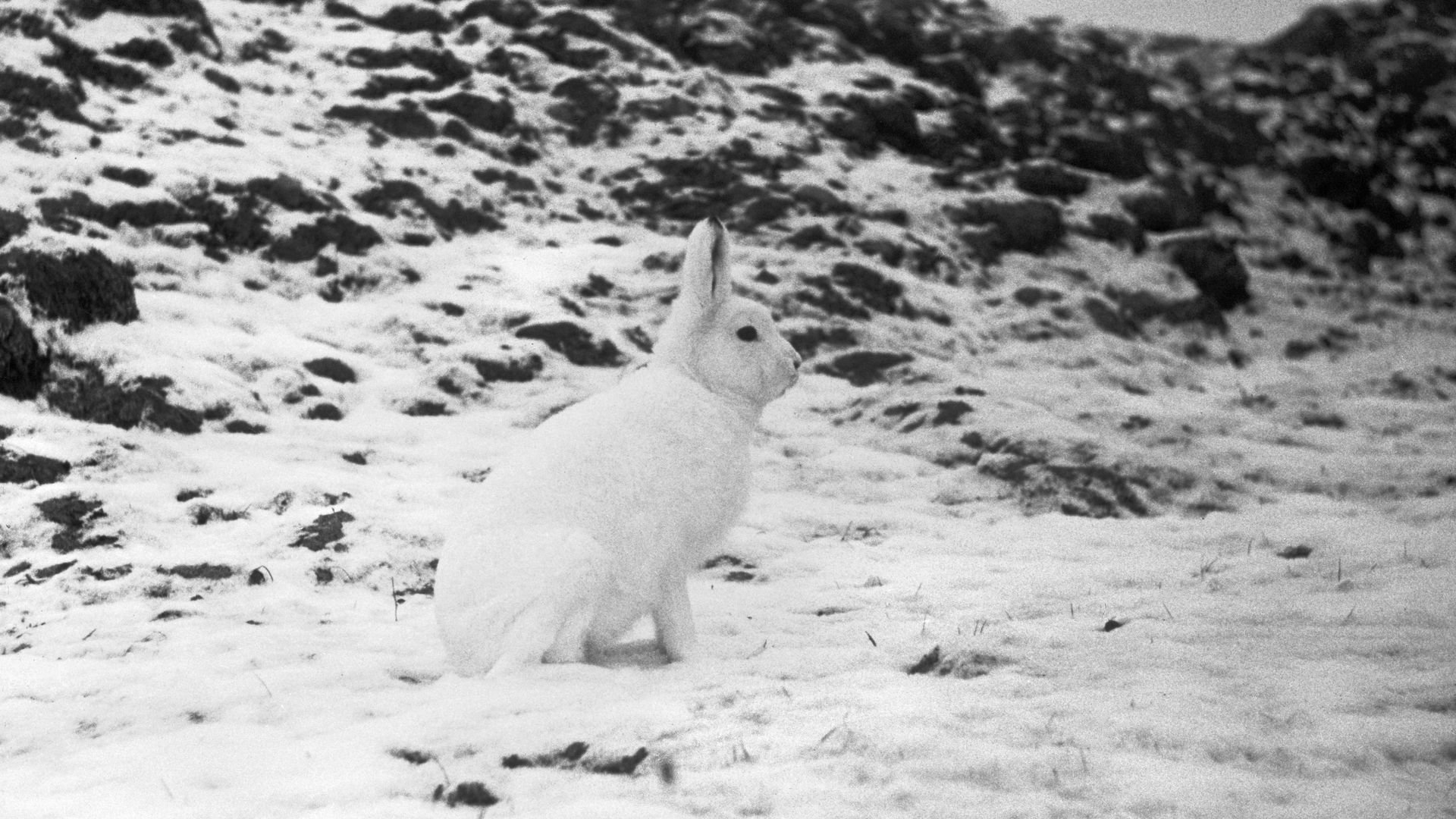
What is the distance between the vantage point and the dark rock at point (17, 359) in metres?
7.51

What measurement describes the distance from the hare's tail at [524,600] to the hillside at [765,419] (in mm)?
161

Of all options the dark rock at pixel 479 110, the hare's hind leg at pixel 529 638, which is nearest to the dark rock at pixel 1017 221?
the dark rock at pixel 479 110

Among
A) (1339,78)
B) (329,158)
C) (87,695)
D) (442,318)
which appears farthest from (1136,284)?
(1339,78)

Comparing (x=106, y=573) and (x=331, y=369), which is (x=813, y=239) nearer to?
(x=331, y=369)

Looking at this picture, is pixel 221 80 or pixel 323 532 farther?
pixel 221 80

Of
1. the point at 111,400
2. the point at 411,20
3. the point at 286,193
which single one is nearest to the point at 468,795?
the point at 111,400

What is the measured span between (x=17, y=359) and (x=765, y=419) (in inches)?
231

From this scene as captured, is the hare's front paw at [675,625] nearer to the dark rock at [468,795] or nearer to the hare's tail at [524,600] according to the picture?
the hare's tail at [524,600]

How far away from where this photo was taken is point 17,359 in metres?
7.56

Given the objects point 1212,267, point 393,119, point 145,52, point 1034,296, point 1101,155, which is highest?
point 145,52

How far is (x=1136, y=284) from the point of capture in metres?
15.9

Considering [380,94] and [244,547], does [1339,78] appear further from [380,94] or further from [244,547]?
[244,547]

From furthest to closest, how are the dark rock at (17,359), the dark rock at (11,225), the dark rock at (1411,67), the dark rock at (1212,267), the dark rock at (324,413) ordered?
the dark rock at (1411,67)
the dark rock at (1212,267)
the dark rock at (11,225)
the dark rock at (324,413)
the dark rock at (17,359)

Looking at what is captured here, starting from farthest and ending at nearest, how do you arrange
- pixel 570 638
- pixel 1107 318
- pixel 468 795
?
pixel 1107 318
pixel 570 638
pixel 468 795
